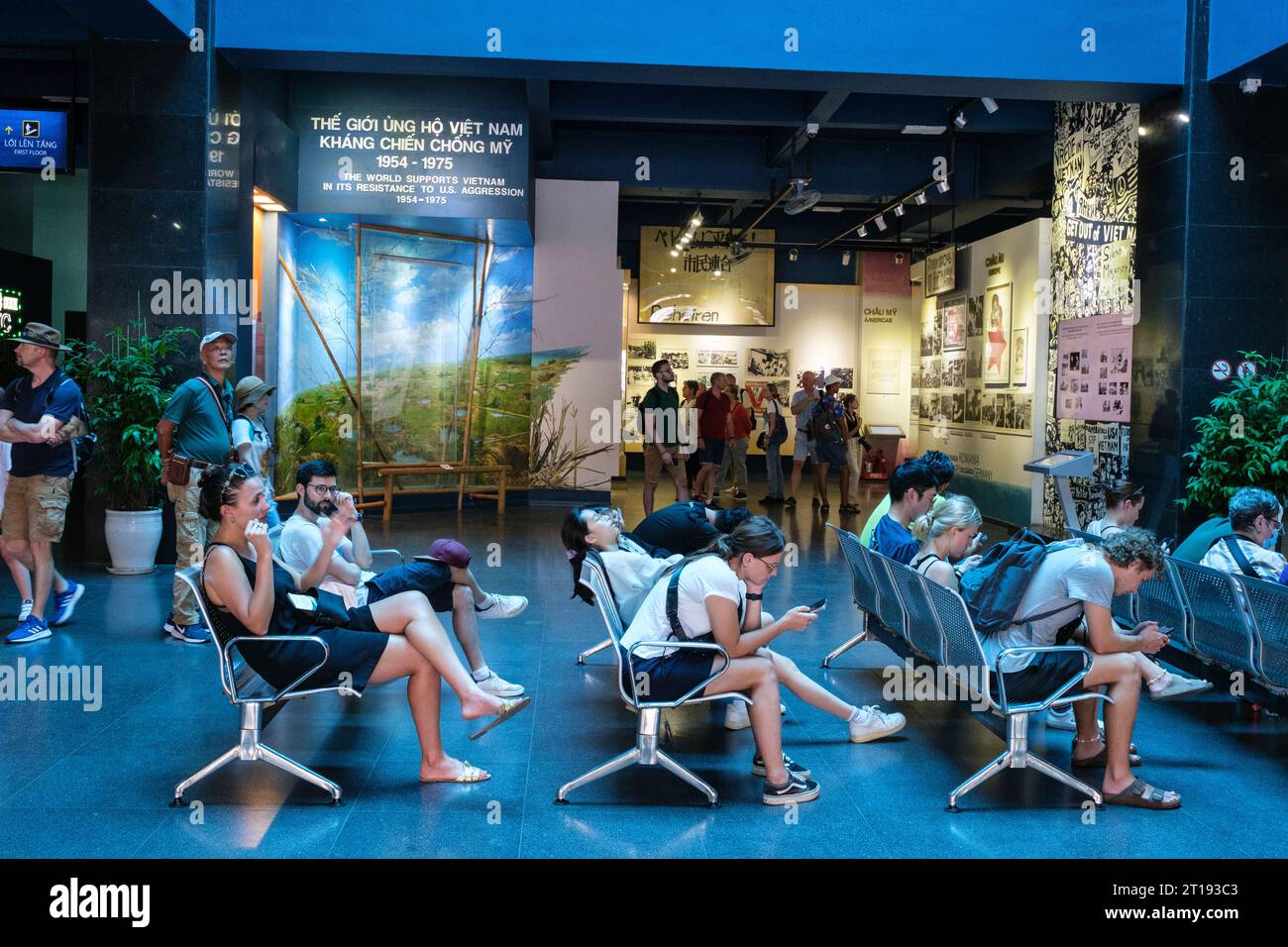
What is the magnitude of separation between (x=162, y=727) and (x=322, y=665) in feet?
4.49

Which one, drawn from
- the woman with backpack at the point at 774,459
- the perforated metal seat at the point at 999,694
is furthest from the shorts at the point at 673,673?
the woman with backpack at the point at 774,459

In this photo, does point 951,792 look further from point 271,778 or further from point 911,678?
point 271,778

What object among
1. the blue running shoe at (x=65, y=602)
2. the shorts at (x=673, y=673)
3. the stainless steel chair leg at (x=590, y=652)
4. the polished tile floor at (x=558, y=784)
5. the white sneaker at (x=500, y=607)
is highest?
the shorts at (x=673, y=673)

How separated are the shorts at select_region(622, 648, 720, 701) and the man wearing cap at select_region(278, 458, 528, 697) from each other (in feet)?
3.79

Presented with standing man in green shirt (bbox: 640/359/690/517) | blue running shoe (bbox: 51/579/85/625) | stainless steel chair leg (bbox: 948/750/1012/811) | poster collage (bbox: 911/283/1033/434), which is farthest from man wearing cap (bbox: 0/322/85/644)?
poster collage (bbox: 911/283/1033/434)

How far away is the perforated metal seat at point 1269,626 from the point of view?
13.7 feet

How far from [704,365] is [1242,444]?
13.8 meters

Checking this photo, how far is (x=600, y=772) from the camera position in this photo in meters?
4.09

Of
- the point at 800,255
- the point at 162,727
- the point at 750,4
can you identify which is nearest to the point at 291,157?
the point at 750,4

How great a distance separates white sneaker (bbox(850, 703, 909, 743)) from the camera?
15.9ft

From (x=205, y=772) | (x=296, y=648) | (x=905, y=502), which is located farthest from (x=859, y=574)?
(x=205, y=772)

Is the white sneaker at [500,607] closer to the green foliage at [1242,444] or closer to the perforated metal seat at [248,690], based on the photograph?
the perforated metal seat at [248,690]

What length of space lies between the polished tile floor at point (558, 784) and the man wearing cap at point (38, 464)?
0.46 meters

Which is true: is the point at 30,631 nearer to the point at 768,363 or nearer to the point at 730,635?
the point at 730,635
